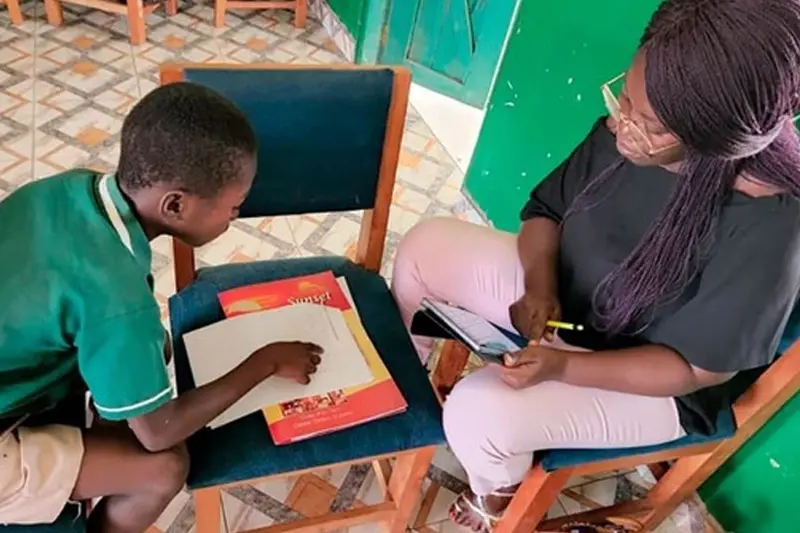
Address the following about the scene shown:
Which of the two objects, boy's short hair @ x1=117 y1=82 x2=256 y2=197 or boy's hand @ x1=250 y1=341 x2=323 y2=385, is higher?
boy's short hair @ x1=117 y1=82 x2=256 y2=197

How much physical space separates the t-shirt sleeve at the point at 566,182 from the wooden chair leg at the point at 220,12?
1.99 metres

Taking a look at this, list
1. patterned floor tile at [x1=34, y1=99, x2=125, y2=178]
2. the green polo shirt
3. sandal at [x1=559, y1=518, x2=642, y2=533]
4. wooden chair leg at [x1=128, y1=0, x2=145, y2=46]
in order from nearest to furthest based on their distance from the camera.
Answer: the green polo shirt < sandal at [x1=559, y1=518, x2=642, y2=533] < patterned floor tile at [x1=34, y1=99, x2=125, y2=178] < wooden chair leg at [x1=128, y1=0, x2=145, y2=46]

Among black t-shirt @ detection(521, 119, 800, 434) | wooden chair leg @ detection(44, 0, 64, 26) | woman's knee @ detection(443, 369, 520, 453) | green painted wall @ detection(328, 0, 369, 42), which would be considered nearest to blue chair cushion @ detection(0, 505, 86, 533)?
woman's knee @ detection(443, 369, 520, 453)

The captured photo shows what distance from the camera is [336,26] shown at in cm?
301

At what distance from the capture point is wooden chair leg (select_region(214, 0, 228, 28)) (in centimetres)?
288

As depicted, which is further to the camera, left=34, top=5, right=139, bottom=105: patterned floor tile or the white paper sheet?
left=34, top=5, right=139, bottom=105: patterned floor tile

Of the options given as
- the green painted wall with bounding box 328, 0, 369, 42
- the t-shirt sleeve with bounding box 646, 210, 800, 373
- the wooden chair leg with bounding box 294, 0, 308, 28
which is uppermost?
the t-shirt sleeve with bounding box 646, 210, 800, 373

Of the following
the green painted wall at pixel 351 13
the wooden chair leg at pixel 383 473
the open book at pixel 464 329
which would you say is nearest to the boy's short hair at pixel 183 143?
the open book at pixel 464 329

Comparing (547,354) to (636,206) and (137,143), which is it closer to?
(636,206)

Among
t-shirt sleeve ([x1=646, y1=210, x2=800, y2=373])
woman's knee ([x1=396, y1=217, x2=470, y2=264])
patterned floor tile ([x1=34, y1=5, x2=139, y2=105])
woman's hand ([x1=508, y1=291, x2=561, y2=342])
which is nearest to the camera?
t-shirt sleeve ([x1=646, y1=210, x2=800, y2=373])

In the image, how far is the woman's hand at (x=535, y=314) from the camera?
1180 millimetres

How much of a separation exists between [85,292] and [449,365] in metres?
0.85

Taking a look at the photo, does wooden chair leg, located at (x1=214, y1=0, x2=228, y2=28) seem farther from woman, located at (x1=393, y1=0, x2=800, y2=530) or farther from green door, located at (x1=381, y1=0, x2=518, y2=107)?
woman, located at (x1=393, y1=0, x2=800, y2=530)

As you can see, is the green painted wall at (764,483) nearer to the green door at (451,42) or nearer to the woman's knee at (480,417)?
the woman's knee at (480,417)
